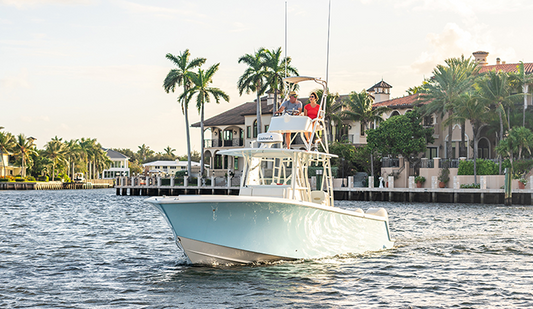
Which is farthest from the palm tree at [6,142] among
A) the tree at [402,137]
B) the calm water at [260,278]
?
the calm water at [260,278]

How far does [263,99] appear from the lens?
81938 millimetres

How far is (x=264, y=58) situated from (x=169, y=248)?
50.5 meters

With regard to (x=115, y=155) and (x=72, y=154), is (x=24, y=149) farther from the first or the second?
(x=115, y=155)

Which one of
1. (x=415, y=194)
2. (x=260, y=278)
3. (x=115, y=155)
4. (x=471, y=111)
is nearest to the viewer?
(x=260, y=278)

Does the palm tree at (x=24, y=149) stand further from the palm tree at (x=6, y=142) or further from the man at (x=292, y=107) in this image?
the man at (x=292, y=107)

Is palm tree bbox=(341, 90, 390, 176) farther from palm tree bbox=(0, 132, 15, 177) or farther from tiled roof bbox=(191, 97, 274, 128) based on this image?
Result: palm tree bbox=(0, 132, 15, 177)

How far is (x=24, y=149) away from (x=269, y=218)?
102758mm

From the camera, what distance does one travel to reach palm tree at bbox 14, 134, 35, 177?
105 meters

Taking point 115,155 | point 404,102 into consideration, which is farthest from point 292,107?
point 115,155

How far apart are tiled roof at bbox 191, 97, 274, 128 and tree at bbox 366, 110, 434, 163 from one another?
60.6 feet

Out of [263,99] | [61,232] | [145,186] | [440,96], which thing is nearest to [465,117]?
[440,96]

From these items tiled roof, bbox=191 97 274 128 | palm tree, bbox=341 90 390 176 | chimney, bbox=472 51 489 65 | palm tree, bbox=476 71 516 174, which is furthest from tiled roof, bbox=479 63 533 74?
tiled roof, bbox=191 97 274 128

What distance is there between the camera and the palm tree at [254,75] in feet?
218

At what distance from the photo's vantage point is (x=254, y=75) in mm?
66438
